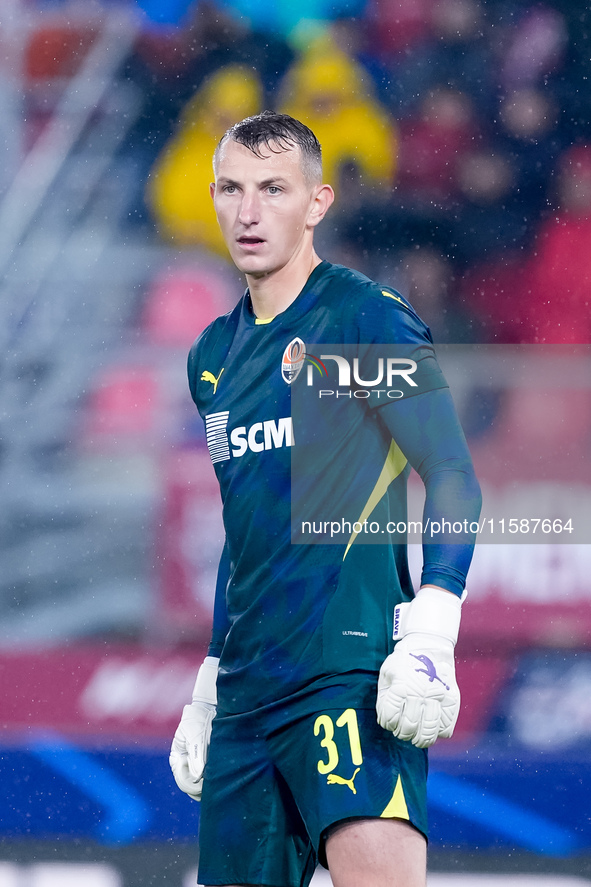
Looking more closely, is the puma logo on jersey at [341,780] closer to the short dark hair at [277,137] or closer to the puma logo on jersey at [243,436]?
the puma logo on jersey at [243,436]

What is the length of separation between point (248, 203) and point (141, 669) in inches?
72.6

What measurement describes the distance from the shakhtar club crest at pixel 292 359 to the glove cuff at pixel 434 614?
39 cm

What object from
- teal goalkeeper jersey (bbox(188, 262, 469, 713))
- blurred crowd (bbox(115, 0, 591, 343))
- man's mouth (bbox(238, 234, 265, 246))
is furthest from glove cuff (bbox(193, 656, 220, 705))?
blurred crowd (bbox(115, 0, 591, 343))

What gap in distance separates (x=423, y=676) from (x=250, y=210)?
2.47 feet

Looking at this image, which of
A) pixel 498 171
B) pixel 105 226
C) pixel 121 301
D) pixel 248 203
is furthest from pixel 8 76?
pixel 248 203

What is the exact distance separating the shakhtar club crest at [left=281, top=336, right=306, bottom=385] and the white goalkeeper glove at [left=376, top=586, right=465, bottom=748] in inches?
15.5

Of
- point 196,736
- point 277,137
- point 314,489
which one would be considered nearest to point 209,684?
point 196,736

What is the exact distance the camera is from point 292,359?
5.17ft

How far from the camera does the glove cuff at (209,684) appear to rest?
1.71 m

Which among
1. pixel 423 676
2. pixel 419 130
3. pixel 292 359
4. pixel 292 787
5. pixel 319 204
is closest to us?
pixel 423 676

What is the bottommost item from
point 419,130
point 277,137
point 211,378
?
point 211,378

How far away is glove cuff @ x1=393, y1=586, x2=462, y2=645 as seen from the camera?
1342 millimetres

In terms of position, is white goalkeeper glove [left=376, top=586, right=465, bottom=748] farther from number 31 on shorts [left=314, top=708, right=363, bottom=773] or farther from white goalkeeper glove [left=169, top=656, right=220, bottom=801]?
white goalkeeper glove [left=169, top=656, right=220, bottom=801]

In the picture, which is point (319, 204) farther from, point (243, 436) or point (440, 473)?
point (440, 473)
